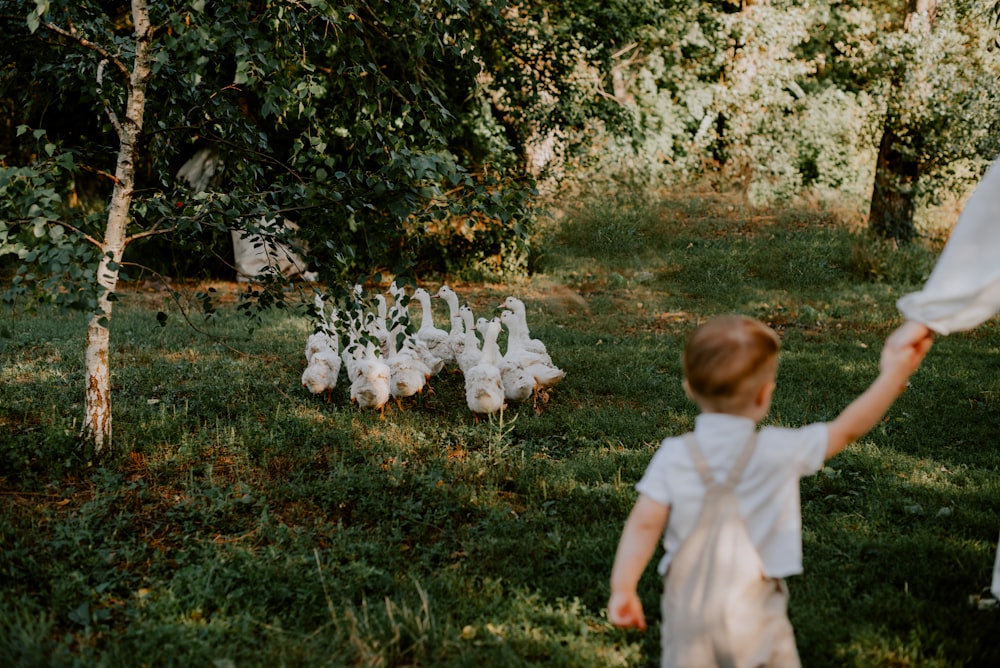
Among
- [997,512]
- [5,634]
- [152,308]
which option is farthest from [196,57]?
[152,308]

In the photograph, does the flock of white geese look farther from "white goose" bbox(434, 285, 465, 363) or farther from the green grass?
the green grass

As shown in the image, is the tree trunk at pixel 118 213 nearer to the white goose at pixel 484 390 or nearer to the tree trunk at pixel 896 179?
the white goose at pixel 484 390

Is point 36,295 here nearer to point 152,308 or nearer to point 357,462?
Answer: point 357,462

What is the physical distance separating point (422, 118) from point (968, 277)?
375cm

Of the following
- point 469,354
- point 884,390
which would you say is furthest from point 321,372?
point 884,390

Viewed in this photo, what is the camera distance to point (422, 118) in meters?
5.53

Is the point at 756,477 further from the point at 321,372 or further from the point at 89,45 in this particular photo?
the point at 321,372

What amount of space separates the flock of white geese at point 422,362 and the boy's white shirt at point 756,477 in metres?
3.34

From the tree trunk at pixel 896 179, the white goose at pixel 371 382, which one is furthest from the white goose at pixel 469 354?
the tree trunk at pixel 896 179

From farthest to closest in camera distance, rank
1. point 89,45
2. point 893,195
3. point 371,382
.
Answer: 1. point 893,195
2. point 371,382
3. point 89,45

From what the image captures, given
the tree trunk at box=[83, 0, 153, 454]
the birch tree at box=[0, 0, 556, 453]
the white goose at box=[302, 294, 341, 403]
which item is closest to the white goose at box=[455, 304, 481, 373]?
the white goose at box=[302, 294, 341, 403]

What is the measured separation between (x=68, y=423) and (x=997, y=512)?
6.56 meters

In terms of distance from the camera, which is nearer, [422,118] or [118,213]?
[118,213]

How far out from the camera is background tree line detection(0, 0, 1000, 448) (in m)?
4.76
